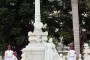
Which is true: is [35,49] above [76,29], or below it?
below

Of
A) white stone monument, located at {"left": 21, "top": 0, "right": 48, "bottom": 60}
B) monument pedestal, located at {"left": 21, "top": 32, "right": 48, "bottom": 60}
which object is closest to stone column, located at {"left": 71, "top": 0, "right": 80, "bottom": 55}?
white stone monument, located at {"left": 21, "top": 0, "right": 48, "bottom": 60}

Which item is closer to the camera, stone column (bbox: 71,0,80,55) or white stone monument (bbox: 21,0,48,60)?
white stone monument (bbox: 21,0,48,60)

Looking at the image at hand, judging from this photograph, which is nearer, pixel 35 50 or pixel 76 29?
pixel 35 50

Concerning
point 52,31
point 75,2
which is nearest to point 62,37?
point 52,31

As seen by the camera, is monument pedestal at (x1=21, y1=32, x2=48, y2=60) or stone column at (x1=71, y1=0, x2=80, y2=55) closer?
monument pedestal at (x1=21, y1=32, x2=48, y2=60)

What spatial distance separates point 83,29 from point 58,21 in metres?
2.42

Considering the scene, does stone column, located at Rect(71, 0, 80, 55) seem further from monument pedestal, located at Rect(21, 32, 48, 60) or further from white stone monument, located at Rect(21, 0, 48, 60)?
monument pedestal, located at Rect(21, 32, 48, 60)

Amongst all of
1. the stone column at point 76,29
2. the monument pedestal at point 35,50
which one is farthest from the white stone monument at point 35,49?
the stone column at point 76,29

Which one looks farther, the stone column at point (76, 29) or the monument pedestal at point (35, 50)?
the stone column at point (76, 29)

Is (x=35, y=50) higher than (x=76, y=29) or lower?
lower

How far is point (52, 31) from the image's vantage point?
2981 cm

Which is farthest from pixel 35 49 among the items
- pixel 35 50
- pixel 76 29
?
pixel 76 29

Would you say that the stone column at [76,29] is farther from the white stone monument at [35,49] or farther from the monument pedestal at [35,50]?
the monument pedestal at [35,50]

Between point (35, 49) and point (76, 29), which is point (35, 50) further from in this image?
point (76, 29)
